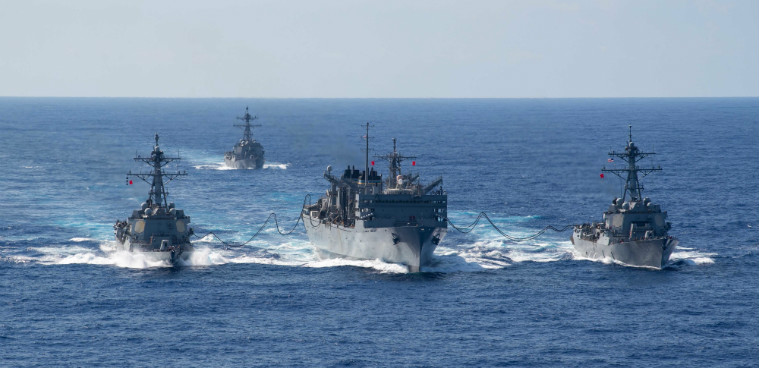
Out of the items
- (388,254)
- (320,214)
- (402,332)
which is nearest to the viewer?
(402,332)

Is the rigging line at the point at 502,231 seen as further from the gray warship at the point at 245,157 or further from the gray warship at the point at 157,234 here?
the gray warship at the point at 245,157

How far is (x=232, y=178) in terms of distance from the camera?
175m

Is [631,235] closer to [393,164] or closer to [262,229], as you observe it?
[393,164]

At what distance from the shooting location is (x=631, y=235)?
104250mm

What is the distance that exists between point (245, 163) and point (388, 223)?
89614 millimetres

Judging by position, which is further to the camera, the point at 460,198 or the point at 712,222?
the point at 460,198

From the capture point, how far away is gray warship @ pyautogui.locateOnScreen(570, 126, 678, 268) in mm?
101000

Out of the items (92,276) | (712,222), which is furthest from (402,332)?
(712,222)

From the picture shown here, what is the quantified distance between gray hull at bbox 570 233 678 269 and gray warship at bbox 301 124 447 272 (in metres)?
15.8

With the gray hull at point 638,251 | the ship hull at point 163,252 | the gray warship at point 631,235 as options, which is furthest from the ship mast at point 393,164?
the ship hull at point 163,252

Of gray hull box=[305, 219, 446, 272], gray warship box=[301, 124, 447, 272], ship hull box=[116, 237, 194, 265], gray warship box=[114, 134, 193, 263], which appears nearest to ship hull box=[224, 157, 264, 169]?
gray warship box=[301, 124, 447, 272]

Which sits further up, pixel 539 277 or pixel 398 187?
pixel 398 187

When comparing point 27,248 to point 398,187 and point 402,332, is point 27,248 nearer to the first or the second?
point 398,187

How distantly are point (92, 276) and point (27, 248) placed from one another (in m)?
16.1
